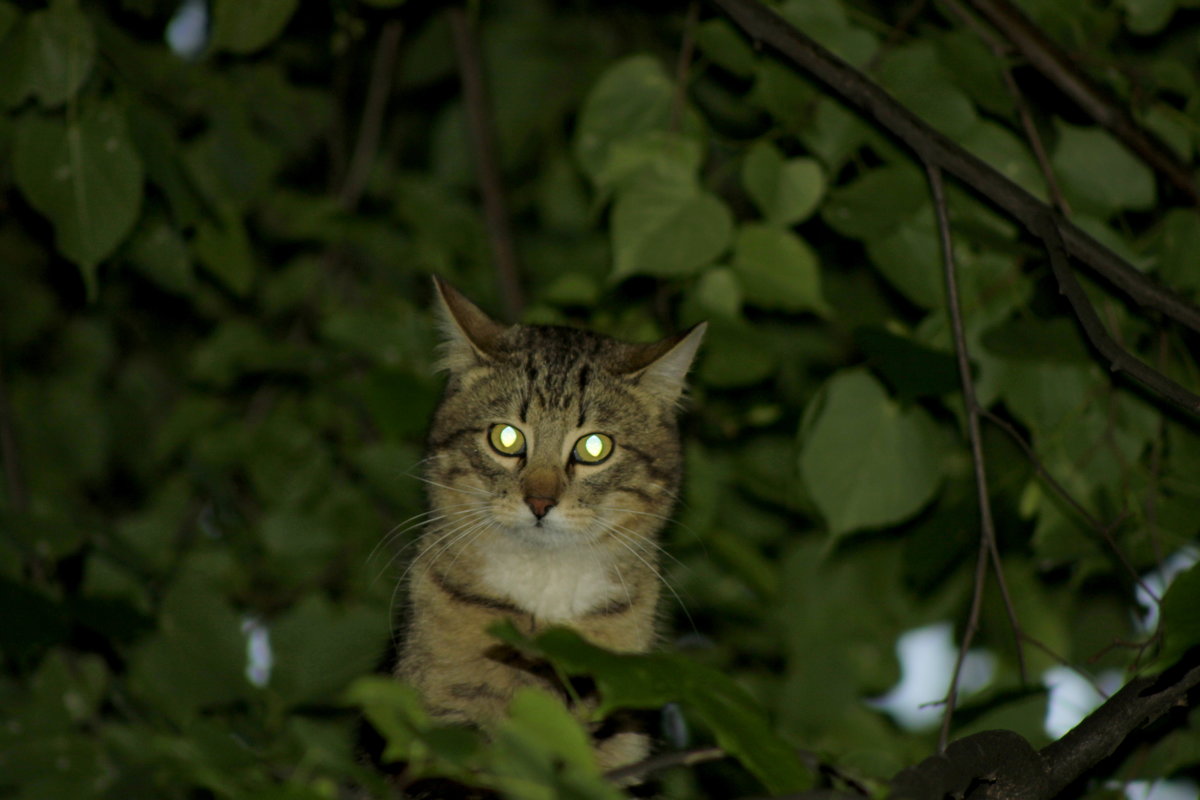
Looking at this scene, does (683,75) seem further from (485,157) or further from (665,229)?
(485,157)

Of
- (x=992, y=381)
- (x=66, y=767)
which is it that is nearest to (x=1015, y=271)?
(x=992, y=381)

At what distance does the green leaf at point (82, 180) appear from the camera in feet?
9.55

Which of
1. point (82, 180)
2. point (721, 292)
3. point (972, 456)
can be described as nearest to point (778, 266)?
point (721, 292)

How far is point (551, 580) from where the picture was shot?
297 cm

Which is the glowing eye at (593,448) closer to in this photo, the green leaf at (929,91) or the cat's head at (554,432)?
the cat's head at (554,432)

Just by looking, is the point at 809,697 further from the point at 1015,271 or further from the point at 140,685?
the point at 140,685

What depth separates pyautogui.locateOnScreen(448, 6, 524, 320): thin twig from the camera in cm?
425

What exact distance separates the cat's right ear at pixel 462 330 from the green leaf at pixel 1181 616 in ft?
6.53

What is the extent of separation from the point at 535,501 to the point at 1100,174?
5.70 ft

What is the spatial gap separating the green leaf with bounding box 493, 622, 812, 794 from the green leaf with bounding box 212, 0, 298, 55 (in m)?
2.10

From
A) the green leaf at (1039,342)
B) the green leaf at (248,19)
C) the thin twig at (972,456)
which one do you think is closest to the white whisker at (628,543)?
the thin twig at (972,456)

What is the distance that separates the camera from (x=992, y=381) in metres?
2.99

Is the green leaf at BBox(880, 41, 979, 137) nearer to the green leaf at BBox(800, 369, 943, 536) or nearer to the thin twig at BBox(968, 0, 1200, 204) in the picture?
the thin twig at BBox(968, 0, 1200, 204)

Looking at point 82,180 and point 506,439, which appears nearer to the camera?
point 82,180
